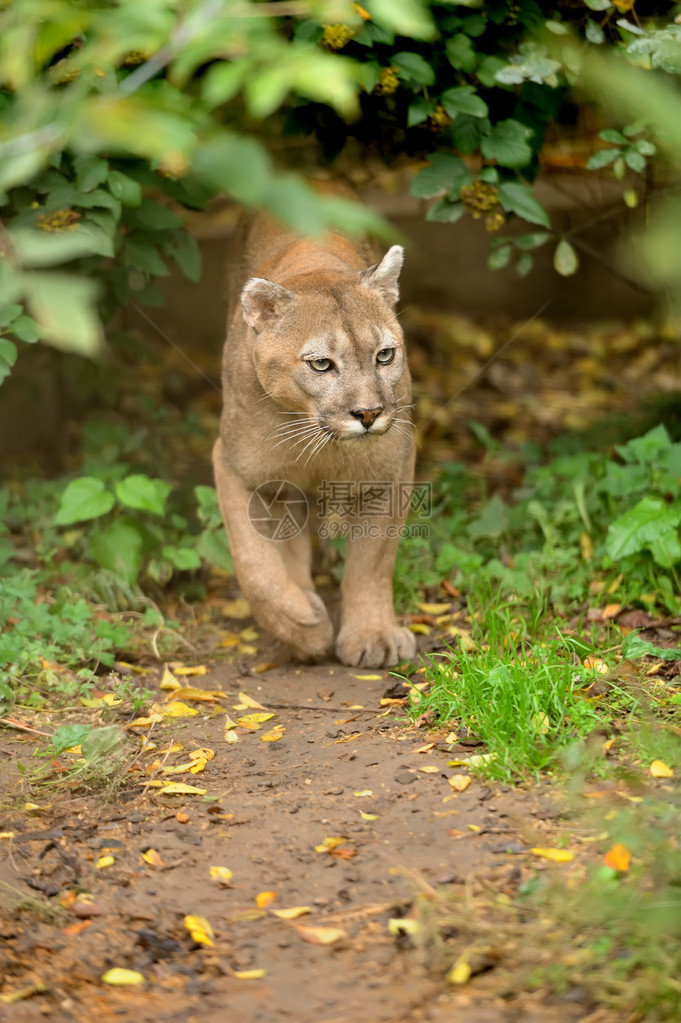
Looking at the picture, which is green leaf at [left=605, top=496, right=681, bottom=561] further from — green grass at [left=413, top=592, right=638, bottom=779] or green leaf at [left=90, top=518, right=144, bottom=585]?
green leaf at [left=90, top=518, right=144, bottom=585]

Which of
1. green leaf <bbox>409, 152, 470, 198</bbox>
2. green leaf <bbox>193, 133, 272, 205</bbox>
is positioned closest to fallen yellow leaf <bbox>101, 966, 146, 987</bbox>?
green leaf <bbox>193, 133, 272, 205</bbox>

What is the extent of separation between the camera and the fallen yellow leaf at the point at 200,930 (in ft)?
9.59

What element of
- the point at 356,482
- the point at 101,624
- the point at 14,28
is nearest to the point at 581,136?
the point at 356,482

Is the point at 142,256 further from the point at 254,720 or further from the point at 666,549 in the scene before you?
the point at 666,549

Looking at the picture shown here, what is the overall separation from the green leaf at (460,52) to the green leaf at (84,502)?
8.81 ft

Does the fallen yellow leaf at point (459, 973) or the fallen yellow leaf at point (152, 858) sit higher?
the fallen yellow leaf at point (459, 973)

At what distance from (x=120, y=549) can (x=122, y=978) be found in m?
3.08

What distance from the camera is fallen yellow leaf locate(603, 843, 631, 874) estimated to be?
2887mm

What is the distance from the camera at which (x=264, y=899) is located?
3129 millimetres

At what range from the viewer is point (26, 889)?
3.23 metres

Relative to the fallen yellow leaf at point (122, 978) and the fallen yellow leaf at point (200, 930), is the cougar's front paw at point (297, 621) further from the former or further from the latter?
the fallen yellow leaf at point (122, 978)

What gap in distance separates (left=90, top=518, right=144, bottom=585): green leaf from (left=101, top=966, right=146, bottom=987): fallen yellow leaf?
2934 mm

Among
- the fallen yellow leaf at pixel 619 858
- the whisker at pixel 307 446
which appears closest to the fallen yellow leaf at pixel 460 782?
the fallen yellow leaf at pixel 619 858

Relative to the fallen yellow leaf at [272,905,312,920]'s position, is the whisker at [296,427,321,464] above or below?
above
